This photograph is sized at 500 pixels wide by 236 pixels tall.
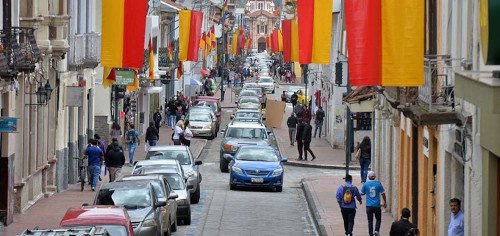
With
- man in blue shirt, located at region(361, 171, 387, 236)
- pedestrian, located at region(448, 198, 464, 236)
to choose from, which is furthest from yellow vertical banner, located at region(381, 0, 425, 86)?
man in blue shirt, located at region(361, 171, 387, 236)

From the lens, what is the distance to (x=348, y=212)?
27.2m

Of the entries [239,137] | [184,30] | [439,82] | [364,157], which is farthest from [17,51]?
[184,30]

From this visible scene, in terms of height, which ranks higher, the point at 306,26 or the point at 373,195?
the point at 306,26

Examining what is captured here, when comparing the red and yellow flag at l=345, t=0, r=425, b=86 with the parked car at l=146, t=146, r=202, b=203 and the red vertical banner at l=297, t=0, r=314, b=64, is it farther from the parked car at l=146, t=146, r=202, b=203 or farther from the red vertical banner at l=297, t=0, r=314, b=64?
the parked car at l=146, t=146, r=202, b=203

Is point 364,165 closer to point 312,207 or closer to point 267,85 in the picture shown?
point 312,207

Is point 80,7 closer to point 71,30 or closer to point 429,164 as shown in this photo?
point 71,30

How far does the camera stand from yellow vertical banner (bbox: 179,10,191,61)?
170 feet

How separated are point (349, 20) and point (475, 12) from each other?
11.6 feet

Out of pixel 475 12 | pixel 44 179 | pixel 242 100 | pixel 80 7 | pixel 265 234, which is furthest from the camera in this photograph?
pixel 242 100

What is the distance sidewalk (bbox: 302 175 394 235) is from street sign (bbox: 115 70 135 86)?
7.78 m

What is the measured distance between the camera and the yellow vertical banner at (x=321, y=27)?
104ft

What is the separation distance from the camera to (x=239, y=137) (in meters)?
48.2

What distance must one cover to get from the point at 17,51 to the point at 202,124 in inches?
1327

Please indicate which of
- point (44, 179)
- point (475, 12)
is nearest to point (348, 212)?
point (475, 12)
